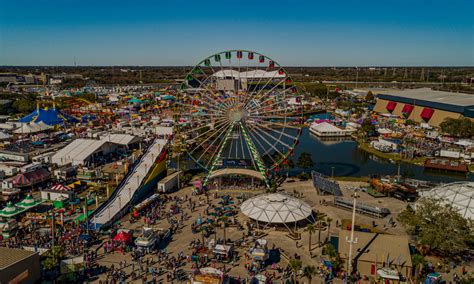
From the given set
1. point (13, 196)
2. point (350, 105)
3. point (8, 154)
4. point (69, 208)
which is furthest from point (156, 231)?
point (350, 105)

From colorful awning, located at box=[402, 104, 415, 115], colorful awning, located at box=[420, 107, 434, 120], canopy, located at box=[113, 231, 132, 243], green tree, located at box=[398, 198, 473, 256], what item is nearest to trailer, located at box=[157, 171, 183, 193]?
canopy, located at box=[113, 231, 132, 243]

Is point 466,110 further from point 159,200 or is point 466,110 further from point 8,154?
point 8,154

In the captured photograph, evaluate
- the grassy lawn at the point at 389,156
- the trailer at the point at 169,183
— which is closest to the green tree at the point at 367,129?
the grassy lawn at the point at 389,156

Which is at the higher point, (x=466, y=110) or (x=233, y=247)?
(x=466, y=110)

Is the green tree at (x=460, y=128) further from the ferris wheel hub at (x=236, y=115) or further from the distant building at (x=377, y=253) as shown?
the distant building at (x=377, y=253)

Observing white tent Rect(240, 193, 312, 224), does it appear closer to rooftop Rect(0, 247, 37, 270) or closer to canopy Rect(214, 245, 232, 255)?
canopy Rect(214, 245, 232, 255)
